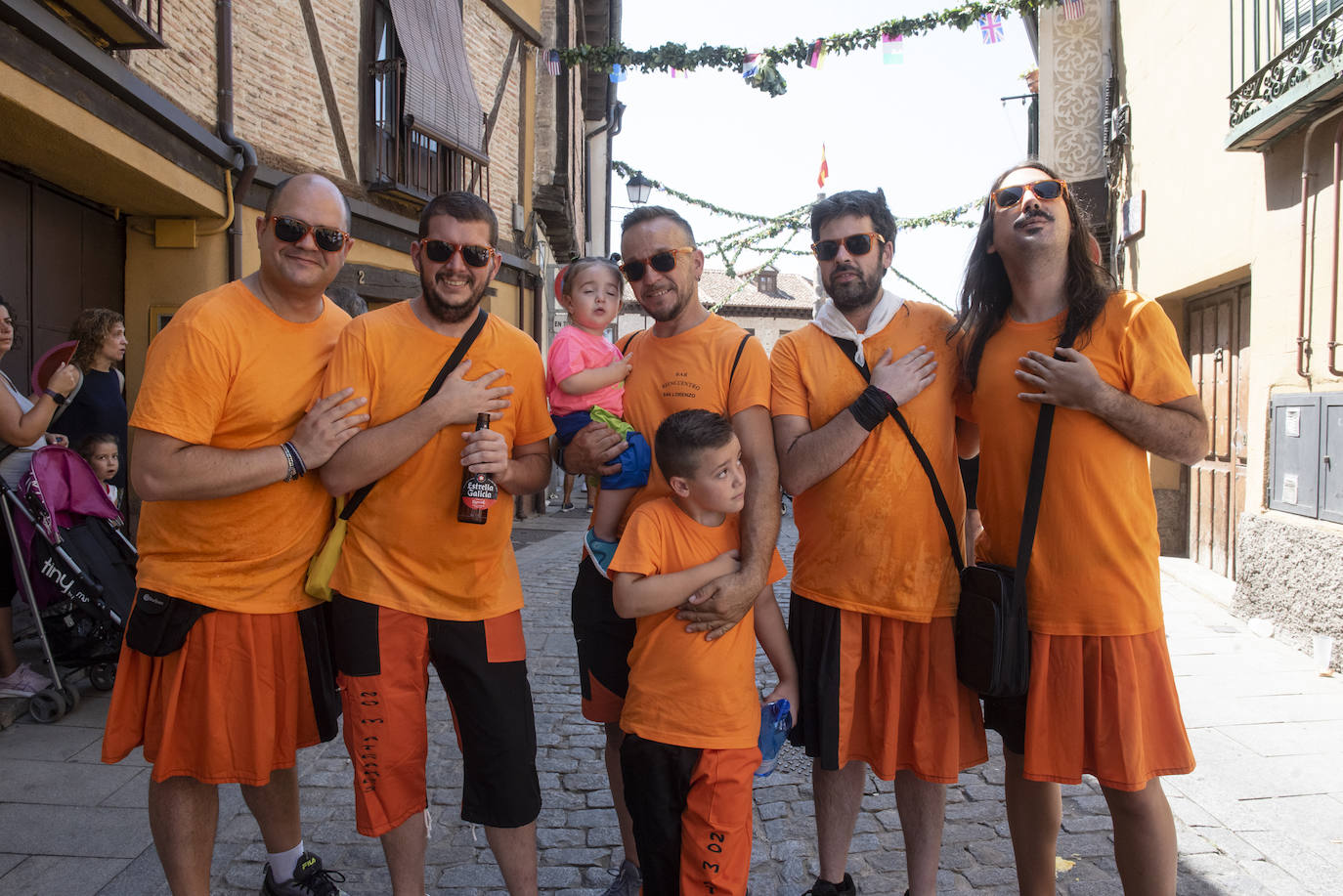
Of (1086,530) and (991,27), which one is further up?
(991,27)

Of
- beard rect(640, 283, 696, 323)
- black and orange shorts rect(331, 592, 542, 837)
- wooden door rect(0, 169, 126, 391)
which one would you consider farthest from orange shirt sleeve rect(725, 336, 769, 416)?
wooden door rect(0, 169, 126, 391)

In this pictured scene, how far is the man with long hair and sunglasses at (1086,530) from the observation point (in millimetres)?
2365

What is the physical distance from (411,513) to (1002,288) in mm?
2003

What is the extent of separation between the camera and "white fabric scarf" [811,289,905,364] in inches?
110

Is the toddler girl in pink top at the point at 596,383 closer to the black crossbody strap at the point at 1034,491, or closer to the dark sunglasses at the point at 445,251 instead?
the dark sunglasses at the point at 445,251

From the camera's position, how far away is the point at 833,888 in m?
2.82

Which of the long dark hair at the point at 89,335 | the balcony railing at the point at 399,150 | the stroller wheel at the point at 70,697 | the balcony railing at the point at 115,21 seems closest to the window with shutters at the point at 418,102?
the balcony railing at the point at 399,150

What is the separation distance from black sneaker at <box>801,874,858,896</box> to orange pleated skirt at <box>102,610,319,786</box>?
177cm

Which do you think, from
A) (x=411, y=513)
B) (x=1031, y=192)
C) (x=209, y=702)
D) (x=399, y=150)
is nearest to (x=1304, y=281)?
(x=1031, y=192)

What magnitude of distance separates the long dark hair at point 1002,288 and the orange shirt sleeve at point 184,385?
2.25 meters

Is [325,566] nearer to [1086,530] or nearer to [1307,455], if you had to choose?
[1086,530]

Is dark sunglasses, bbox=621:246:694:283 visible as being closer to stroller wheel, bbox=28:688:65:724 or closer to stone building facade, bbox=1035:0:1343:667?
stroller wheel, bbox=28:688:65:724

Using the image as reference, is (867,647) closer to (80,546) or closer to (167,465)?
(167,465)

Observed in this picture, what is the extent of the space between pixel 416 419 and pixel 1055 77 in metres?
10.4
